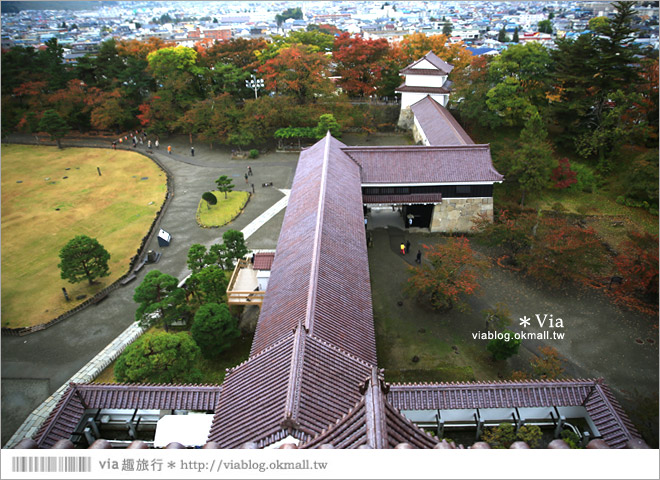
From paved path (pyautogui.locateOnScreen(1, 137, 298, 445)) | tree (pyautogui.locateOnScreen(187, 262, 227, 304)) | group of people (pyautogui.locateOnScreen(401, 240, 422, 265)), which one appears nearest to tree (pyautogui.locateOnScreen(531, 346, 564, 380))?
group of people (pyautogui.locateOnScreen(401, 240, 422, 265))

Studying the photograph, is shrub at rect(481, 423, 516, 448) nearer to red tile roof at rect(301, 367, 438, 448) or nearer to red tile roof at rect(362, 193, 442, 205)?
red tile roof at rect(301, 367, 438, 448)

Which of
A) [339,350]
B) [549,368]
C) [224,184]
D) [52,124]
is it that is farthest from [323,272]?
[52,124]

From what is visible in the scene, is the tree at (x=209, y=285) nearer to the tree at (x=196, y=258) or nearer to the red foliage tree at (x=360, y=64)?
the tree at (x=196, y=258)

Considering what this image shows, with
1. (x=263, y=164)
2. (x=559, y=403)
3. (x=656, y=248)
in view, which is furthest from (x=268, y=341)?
(x=263, y=164)

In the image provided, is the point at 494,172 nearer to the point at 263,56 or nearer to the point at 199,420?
the point at 199,420

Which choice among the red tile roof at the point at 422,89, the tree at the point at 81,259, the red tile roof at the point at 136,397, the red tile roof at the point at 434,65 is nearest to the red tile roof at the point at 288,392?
the red tile roof at the point at 136,397

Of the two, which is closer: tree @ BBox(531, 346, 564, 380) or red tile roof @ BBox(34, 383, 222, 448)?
red tile roof @ BBox(34, 383, 222, 448)
